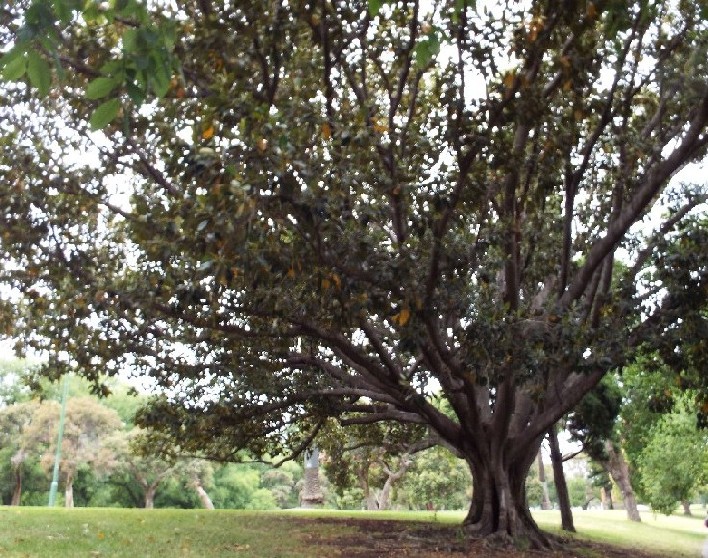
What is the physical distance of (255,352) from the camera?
1159 centimetres

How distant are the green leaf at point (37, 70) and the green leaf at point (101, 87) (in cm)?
18

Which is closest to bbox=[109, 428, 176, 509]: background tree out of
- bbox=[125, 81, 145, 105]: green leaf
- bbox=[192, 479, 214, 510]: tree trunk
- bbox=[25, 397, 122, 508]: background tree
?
bbox=[25, 397, 122, 508]: background tree

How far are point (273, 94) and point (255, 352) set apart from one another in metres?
5.54

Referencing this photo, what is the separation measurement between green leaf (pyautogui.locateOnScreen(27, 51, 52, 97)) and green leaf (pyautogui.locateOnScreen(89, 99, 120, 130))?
0.25m

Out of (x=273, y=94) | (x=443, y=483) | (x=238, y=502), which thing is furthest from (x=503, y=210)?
(x=238, y=502)

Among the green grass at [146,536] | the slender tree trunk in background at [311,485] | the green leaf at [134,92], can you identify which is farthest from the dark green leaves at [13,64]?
the slender tree trunk in background at [311,485]

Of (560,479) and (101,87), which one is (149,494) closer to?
(560,479)

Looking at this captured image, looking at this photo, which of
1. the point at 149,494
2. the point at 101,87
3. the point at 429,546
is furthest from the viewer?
the point at 149,494

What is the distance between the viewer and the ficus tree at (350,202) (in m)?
6.27

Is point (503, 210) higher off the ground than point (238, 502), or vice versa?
point (503, 210)

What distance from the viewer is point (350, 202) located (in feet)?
25.8

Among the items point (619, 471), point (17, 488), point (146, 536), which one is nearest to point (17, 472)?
point (17, 488)

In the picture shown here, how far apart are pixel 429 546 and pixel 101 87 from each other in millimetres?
9630

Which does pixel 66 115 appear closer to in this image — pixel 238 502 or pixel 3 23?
pixel 3 23
